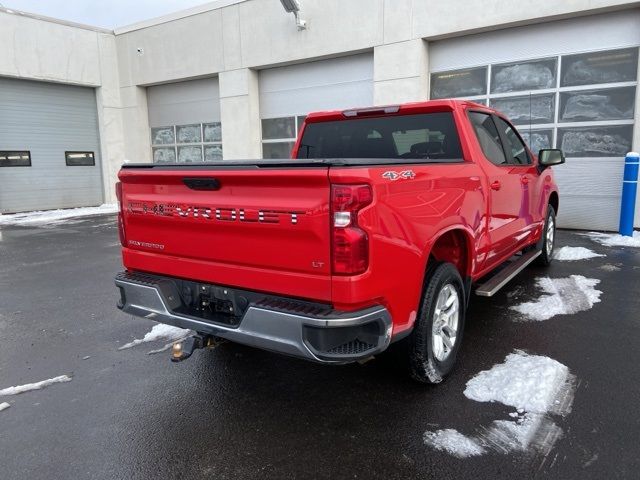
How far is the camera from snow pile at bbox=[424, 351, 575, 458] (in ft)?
8.64

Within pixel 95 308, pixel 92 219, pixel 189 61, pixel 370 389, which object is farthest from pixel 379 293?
pixel 189 61

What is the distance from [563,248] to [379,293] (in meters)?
6.61

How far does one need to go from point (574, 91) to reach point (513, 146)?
5.90m

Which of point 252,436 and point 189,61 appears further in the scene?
point 189,61

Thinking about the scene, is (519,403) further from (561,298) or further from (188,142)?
(188,142)

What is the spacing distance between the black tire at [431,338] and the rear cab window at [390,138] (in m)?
1.18

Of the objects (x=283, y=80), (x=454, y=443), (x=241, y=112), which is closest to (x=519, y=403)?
(x=454, y=443)

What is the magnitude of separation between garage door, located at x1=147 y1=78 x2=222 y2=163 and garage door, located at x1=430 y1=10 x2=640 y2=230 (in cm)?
808

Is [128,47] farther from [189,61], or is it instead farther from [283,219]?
[283,219]


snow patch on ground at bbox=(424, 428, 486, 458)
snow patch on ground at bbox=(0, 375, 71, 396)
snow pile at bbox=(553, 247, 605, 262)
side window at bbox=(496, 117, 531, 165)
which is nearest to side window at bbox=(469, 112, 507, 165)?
side window at bbox=(496, 117, 531, 165)

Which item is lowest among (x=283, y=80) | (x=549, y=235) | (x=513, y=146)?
(x=549, y=235)

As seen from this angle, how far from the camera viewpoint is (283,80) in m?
13.8

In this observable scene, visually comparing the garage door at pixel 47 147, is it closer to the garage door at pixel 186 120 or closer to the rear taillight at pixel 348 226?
the garage door at pixel 186 120

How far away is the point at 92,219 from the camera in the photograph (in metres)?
14.0
